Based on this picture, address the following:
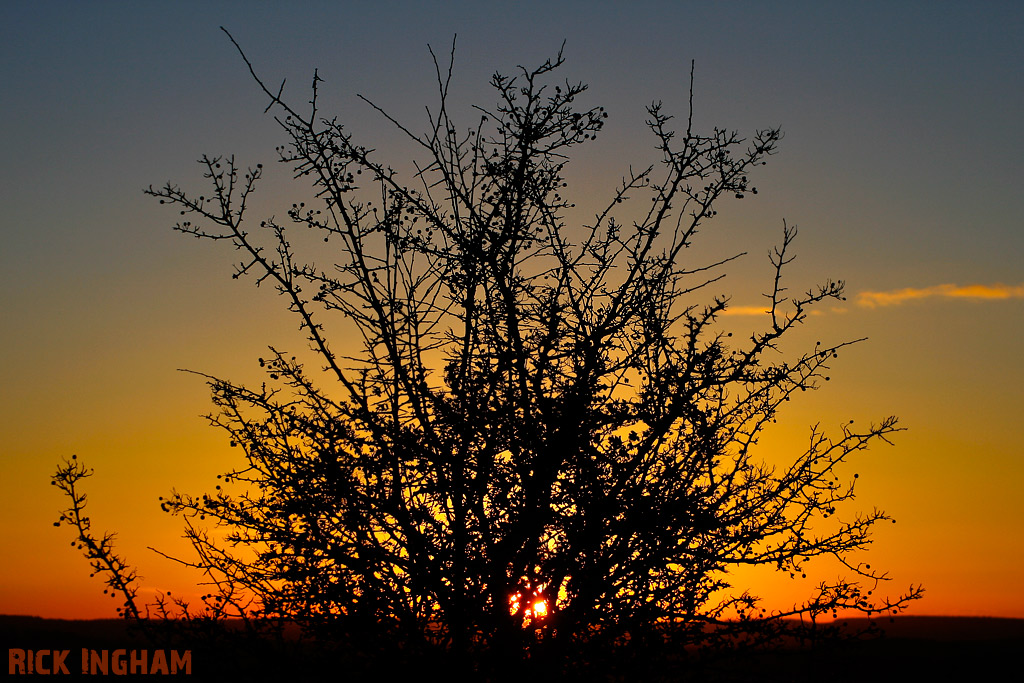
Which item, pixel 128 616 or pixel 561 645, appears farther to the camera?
pixel 128 616

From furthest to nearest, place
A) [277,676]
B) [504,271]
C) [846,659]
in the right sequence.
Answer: [504,271]
[846,659]
[277,676]

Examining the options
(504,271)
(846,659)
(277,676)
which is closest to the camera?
(277,676)

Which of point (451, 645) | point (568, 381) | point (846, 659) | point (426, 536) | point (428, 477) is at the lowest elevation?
point (846, 659)

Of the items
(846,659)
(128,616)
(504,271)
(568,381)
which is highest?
(504,271)

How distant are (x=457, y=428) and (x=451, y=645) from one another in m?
1.58

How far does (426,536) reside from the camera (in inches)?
224

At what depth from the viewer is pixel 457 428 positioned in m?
5.80

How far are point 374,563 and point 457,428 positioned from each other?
3.81 feet

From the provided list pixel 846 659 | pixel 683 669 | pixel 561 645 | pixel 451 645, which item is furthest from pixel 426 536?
pixel 846 659

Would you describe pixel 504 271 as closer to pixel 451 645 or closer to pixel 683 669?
pixel 451 645

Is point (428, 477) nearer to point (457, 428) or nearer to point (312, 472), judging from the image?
point (457, 428)

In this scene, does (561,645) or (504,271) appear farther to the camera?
(504,271)

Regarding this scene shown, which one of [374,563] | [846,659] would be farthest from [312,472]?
[846,659]

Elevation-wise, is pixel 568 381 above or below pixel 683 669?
above
